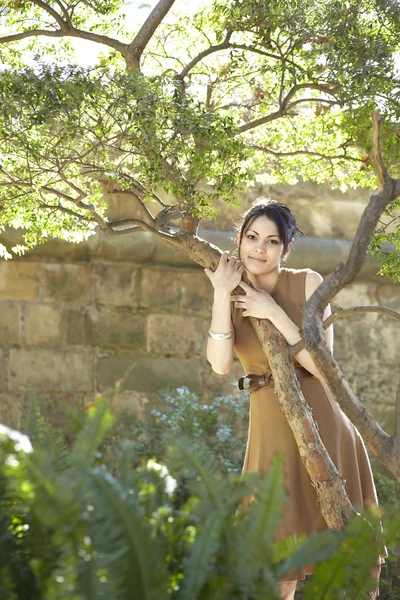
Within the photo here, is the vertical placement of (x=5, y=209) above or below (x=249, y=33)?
below

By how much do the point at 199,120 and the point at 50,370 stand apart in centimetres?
341

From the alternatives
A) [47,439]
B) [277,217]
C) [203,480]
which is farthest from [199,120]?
[203,480]

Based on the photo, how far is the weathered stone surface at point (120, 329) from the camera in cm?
581

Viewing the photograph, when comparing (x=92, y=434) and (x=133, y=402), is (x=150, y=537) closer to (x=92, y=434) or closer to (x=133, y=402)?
(x=92, y=434)

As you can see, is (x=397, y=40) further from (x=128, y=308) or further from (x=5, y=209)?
(x=128, y=308)

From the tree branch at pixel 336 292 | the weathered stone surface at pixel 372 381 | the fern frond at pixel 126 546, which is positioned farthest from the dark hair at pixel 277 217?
the weathered stone surface at pixel 372 381

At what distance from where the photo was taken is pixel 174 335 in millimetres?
5938

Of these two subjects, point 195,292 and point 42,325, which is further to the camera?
point 195,292

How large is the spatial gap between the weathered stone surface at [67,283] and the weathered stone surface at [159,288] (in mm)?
423

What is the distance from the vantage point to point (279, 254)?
299 centimetres

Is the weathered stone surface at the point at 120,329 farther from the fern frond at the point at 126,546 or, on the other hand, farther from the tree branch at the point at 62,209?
the fern frond at the point at 126,546

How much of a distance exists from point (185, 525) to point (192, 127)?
1.89 metres

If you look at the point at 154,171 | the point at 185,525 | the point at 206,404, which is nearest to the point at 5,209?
the point at 154,171

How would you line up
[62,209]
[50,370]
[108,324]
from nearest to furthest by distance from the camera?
[62,209], [50,370], [108,324]
